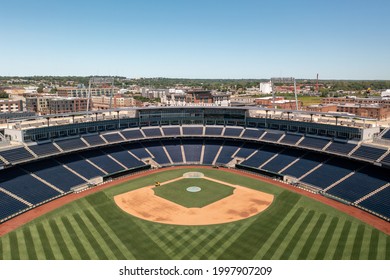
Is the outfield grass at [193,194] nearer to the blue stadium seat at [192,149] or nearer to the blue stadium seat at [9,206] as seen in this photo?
the blue stadium seat at [192,149]

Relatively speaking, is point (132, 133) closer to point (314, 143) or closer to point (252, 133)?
point (252, 133)

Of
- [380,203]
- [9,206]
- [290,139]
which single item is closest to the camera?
[380,203]

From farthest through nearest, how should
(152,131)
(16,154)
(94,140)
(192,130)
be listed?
(192,130), (152,131), (94,140), (16,154)

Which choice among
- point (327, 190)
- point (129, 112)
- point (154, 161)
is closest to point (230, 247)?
point (327, 190)

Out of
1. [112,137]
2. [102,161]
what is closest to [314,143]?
[112,137]

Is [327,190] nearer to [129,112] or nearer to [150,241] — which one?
[150,241]

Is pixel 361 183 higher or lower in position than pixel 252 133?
lower

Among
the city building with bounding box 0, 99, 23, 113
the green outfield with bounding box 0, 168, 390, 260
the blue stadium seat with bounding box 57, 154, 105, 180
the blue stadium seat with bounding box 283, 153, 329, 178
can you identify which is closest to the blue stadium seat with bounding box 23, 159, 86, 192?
the blue stadium seat with bounding box 57, 154, 105, 180

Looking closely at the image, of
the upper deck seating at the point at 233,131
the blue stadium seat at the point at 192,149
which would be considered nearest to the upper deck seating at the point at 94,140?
the blue stadium seat at the point at 192,149
